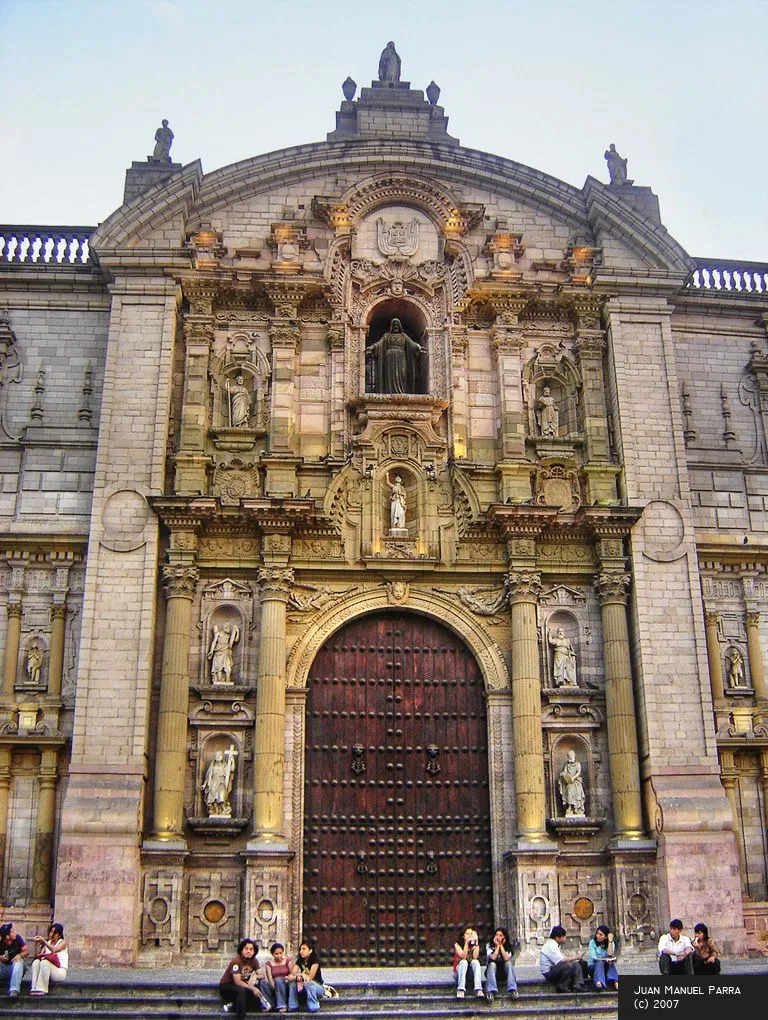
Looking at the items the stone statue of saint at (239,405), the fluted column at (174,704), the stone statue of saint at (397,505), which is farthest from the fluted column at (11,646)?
the stone statue of saint at (397,505)

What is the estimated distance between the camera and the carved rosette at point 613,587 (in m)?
20.5

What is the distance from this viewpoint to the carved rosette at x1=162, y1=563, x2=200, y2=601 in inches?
788

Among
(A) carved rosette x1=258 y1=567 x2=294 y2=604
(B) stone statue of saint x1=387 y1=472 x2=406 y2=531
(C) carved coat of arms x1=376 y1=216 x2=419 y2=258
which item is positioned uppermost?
(C) carved coat of arms x1=376 y1=216 x2=419 y2=258

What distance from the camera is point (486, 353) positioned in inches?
891

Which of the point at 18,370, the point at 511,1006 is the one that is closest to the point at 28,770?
the point at 18,370

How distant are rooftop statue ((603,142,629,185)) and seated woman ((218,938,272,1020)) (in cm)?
1599

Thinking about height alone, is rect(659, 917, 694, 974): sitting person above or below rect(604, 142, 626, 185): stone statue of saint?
below

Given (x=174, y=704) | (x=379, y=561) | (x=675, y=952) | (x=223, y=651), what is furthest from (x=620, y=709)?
(x=174, y=704)

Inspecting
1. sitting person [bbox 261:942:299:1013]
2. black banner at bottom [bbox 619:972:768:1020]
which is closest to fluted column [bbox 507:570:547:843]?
sitting person [bbox 261:942:299:1013]

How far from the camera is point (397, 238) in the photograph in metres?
23.1

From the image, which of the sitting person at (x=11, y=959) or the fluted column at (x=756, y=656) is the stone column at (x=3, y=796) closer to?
the sitting person at (x=11, y=959)

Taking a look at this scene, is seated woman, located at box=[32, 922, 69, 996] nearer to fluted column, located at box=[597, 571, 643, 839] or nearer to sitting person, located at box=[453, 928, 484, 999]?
sitting person, located at box=[453, 928, 484, 999]

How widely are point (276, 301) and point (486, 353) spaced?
13.2 ft

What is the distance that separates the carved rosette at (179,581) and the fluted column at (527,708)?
5340mm
